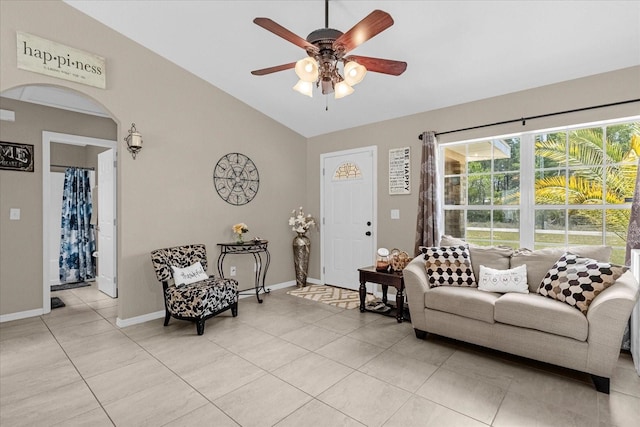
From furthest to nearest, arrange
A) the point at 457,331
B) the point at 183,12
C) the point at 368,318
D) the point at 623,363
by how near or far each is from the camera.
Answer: the point at 368,318
the point at 183,12
the point at 457,331
the point at 623,363

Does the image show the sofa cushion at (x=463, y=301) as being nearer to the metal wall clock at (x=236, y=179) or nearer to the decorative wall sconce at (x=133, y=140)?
the metal wall clock at (x=236, y=179)

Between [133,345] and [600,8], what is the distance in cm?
471

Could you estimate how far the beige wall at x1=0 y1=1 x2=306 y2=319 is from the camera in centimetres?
310

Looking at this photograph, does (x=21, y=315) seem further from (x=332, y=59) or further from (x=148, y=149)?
(x=332, y=59)

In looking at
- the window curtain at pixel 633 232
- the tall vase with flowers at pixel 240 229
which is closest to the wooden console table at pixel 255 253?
the tall vase with flowers at pixel 240 229

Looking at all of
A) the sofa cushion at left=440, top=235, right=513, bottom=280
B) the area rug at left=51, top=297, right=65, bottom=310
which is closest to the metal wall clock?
the area rug at left=51, top=297, right=65, bottom=310

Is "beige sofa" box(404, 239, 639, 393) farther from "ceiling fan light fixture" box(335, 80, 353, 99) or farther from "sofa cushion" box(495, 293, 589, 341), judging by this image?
"ceiling fan light fixture" box(335, 80, 353, 99)

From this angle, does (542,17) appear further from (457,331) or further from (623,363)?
(623,363)

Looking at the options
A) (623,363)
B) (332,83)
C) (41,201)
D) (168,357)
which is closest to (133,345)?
(168,357)

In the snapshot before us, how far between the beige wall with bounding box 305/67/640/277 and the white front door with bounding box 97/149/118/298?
2.84 meters

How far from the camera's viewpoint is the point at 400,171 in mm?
4344

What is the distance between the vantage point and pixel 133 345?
3004 mm

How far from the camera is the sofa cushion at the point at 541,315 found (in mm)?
2311

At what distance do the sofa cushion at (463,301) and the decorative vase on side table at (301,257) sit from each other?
2.42m
